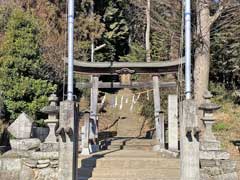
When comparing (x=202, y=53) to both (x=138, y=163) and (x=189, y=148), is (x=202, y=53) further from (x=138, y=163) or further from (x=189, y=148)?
(x=189, y=148)

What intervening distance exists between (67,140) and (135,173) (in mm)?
2152

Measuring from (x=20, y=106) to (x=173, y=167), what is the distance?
6446mm

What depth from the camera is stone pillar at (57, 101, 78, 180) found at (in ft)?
24.0

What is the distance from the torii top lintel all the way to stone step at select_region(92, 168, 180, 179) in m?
4.60

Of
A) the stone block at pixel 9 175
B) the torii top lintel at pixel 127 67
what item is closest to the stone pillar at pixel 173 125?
the torii top lintel at pixel 127 67

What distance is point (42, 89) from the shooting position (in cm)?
1435

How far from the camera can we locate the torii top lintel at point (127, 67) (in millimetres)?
13062

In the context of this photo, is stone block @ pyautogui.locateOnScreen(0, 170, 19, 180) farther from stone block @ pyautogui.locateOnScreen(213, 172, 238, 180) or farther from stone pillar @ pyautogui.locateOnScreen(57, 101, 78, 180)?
stone block @ pyautogui.locateOnScreen(213, 172, 238, 180)

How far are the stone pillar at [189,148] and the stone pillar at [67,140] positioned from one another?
6.32ft

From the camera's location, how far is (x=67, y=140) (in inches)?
292

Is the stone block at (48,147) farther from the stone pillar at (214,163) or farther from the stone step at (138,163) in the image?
the stone pillar at (214,163)

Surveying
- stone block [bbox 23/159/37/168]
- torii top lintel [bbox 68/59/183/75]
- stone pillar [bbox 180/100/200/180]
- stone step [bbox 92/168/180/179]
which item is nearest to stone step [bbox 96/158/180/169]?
→ stone step [bbox 92/168/180/179]

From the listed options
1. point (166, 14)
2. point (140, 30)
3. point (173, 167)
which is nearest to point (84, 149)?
point (173, 167)

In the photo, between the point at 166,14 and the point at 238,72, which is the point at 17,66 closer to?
the point at 166,14
